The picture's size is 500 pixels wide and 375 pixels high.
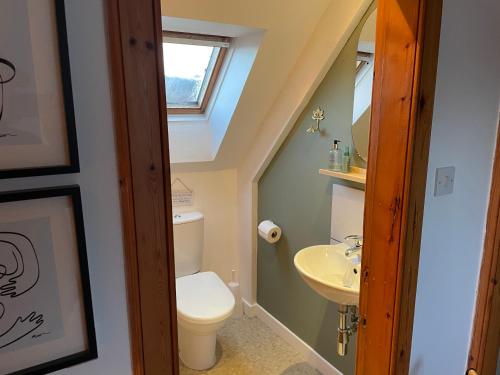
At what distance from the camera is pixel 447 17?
3.45 feet

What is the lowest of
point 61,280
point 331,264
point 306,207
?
point 331,264

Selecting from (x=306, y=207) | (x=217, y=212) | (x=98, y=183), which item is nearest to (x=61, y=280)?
(x=98, y=183)

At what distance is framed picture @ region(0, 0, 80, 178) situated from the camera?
56cm

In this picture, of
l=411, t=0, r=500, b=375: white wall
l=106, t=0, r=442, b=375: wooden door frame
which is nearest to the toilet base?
l=106, t=0, r=442, b=375: wooden door frame

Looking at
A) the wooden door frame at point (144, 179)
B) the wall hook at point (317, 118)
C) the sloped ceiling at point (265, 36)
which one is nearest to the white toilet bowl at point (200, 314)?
the sloped ceiling at point (265, 36)

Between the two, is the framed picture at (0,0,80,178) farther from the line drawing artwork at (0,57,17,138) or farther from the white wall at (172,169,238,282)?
the white wall at (172,169,238,282)

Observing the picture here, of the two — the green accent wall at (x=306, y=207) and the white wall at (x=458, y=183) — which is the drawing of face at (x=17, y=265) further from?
the green accent wall at (x=306, y=207)

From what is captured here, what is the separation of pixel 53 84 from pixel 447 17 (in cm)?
103

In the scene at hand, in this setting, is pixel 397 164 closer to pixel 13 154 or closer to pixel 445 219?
pixel 445 219

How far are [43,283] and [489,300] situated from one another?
153cm

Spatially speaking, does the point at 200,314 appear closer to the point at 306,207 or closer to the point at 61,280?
the point at 306,207

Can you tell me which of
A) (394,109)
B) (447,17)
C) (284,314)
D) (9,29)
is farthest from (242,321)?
(9,29)

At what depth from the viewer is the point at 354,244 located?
1872 mm

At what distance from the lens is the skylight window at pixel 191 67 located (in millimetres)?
2045
